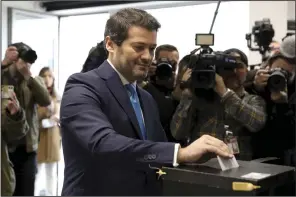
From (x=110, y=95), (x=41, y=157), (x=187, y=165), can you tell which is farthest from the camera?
(x=41, y=157)

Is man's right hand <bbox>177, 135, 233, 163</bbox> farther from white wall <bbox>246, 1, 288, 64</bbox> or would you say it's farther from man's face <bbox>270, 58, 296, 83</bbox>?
white wall <bbox>246, 1, 288, 64</bbox>

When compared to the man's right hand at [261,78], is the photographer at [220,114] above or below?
below

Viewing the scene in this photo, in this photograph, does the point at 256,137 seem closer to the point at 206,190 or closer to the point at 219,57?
the point at 219,57

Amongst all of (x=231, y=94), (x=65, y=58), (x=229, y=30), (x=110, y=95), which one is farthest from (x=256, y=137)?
(x=65, y=58)

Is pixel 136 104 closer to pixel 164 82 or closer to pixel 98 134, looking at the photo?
pixel 98 134

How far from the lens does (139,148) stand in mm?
996

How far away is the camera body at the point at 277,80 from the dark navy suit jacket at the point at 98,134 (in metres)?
1.07

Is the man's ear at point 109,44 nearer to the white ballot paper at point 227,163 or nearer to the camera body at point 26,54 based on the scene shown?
the white ballot paper at point 227,163

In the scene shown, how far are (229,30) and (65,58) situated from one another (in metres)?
1.46

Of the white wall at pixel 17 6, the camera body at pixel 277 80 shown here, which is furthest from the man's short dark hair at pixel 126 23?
the white wall at pixel 17 6

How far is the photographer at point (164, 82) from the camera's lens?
2309mm

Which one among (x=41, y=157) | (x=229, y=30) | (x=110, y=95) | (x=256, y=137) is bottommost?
(x=41, y=157)

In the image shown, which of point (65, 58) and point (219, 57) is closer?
point (219, 57)

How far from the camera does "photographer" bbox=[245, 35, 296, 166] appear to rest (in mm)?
2221
